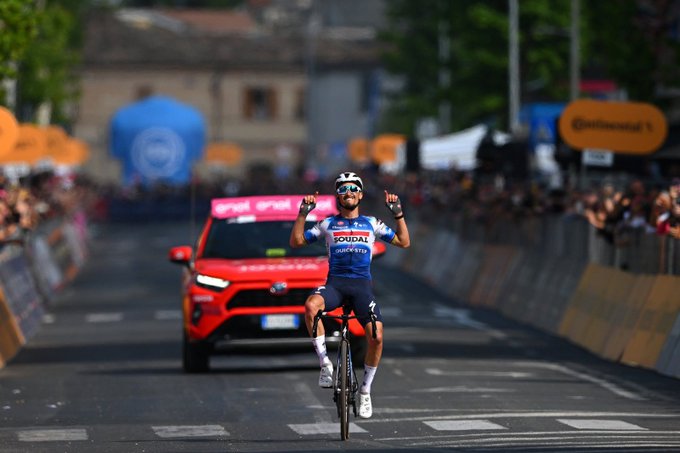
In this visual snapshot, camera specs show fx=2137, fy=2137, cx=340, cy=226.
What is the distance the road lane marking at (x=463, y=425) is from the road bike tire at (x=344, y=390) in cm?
104

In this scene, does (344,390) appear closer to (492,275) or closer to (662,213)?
(662,213)

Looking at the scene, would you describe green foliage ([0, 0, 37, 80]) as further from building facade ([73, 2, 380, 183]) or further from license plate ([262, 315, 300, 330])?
building facade ([73, 2, 380, 183])

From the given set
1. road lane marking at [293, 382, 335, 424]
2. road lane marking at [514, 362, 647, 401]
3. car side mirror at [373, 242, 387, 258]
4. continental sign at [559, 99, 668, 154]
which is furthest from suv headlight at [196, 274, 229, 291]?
continental sign at [559, 99, 668, 154]

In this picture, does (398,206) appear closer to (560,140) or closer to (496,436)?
(496,436)

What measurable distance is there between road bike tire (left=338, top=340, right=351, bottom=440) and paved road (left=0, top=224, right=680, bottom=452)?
0.11m

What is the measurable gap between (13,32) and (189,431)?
1475 centimetres

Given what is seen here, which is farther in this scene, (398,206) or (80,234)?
(80,234)

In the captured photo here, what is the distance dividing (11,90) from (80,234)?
880 centimetres

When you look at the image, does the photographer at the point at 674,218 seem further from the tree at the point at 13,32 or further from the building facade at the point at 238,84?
the building facade at the point at 238,84

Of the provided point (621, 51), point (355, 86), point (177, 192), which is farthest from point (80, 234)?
point (355, 86)

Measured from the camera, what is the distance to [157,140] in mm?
80875

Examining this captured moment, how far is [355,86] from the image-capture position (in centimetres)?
11975

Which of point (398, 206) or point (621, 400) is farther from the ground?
point (398, 206)

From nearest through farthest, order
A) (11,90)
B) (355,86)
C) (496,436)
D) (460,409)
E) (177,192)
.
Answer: (496,436) < (460,409) < (11,90) < (177,192) < (355,86)
